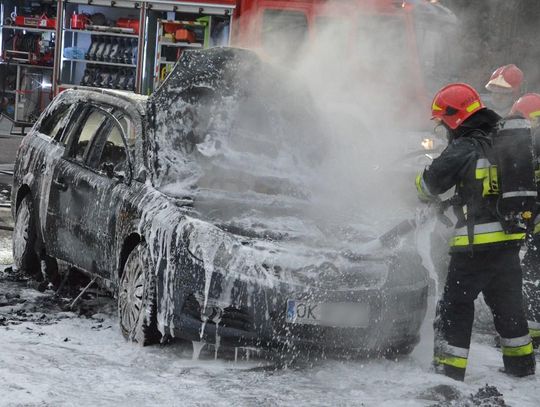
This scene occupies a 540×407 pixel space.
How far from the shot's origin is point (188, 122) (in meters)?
6.28

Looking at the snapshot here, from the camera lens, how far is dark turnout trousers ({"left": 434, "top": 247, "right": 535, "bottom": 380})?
5.25 m

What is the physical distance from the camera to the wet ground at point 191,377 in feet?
14.8

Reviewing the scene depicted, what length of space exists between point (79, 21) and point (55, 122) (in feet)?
31.7

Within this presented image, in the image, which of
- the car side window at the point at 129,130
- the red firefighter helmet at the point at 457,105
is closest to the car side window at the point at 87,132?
the car side window at the point at 129,130

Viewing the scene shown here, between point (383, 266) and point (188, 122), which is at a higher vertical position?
point (188, 122)

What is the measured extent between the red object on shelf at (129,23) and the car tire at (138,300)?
10889mm

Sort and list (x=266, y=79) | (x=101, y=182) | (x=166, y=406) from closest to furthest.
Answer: (x=166, y=406), (x=101, y=182), (x=266, y=79)

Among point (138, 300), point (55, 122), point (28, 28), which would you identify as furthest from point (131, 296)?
point (28, 28)

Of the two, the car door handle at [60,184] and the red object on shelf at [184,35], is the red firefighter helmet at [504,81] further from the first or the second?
the red object on shelf at [184,35]

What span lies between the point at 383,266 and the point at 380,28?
688cm

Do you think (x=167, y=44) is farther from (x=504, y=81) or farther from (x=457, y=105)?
(x=457, y=105)

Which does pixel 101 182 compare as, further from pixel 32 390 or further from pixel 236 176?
pixel 32 390

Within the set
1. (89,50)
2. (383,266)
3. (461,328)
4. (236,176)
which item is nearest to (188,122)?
(236,176)

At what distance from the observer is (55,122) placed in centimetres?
729
